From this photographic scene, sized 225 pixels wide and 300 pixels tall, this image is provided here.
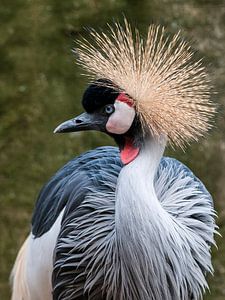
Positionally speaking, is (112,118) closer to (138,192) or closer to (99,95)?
(99,95)

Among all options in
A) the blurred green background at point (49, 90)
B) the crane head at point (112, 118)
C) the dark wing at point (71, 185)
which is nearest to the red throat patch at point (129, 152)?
the crane head at point (112, 118)

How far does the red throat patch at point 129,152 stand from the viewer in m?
2.14

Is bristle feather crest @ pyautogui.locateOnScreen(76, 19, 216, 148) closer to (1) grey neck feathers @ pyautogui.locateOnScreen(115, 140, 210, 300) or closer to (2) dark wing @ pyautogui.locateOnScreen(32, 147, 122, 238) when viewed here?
(1) grey neck feathers @ pyautogui.locateOnScreen(115, 140, 210, 300)

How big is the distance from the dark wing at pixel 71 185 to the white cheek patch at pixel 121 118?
21cm

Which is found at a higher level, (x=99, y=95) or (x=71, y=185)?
(x=99, y=95)

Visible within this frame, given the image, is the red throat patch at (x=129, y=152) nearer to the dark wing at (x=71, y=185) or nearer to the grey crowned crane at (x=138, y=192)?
the grey crowned crane at (x=138, y=192)

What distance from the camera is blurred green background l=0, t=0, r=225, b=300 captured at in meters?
3.53

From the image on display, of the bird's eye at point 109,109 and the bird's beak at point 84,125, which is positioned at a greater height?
the bird's eye at point 109,109

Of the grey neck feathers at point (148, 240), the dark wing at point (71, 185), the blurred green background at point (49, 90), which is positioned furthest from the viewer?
the blurred green background at point (49, 90)

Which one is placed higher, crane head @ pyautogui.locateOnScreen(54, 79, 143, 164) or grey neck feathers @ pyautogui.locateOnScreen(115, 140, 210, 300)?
crane head @ pyautogui.locateOnScreen(54, 79, 143, 164)

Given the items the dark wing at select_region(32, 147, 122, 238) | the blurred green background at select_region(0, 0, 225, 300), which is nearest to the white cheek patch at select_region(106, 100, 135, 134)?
the dark wing at select_region(32, 147, 122, 238)

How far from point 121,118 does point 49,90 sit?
1.52m

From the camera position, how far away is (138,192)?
2.10 m

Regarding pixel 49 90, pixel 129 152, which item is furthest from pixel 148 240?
pixel 49 90
